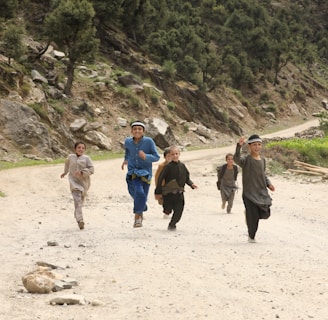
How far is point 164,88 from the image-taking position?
1970 inches

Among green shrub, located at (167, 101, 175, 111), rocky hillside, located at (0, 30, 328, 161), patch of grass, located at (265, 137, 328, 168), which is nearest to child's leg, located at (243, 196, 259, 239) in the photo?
rocky hillside, located at (0, 30, 328, 161)

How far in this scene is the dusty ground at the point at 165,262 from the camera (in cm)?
537

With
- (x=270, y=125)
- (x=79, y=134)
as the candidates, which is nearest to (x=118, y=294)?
(x=79, y=134)

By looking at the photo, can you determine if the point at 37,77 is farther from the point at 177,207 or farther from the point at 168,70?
the point at 177,207

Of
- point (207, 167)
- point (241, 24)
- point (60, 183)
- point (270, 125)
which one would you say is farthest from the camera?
point (241, 24)

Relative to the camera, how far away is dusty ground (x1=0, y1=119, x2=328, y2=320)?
5.37 m

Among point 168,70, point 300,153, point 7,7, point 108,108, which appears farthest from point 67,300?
point 168,70

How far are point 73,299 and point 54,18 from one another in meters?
33.1

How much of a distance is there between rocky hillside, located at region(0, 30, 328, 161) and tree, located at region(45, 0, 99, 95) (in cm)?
233

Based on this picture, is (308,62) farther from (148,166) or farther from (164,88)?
(148,166)

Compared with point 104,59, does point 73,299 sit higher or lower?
lower

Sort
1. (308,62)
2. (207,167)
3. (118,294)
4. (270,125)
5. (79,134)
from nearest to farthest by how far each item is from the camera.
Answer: (118,294), (207,167), (79,134), (270,125), (308,62)

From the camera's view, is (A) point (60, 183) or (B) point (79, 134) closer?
(A) point (60, 183)

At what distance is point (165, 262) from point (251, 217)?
7.98 ft
